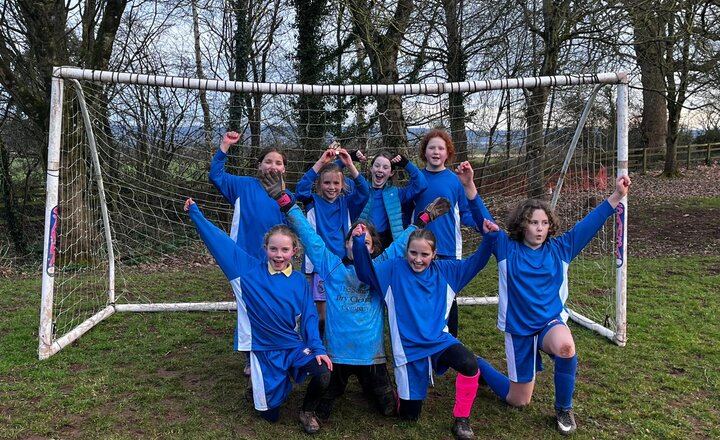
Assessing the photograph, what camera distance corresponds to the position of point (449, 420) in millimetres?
3131

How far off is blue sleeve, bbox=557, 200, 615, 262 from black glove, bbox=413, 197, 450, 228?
76cm

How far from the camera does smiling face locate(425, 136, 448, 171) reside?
377cm

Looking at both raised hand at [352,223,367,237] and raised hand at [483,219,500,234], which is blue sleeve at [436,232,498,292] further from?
raised hand at [352,223,367,237]

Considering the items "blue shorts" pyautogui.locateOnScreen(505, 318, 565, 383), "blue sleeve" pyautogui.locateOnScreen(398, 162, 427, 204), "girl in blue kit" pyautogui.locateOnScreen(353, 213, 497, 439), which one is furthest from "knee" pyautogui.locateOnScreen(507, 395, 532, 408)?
"blue sleeve" pyautogui.locateOnScreen(398, 162, 427, 204)

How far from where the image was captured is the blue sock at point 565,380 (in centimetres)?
296

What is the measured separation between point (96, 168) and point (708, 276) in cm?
708

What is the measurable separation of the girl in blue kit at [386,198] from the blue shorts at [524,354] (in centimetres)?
114

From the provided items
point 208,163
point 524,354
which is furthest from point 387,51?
point 524,354

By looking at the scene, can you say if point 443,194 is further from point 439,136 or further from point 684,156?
point 684,156

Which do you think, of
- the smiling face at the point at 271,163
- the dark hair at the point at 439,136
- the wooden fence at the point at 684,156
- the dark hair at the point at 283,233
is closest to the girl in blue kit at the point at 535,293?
the dark hair at the point at 439,136

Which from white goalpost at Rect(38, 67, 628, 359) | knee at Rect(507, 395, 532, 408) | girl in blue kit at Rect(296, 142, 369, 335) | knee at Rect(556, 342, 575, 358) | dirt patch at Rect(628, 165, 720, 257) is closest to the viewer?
knee at Rect(556, 342, 575, 358)

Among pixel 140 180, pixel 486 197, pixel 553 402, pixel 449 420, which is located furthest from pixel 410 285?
pixel 140 180

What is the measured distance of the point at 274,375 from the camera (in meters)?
3.04

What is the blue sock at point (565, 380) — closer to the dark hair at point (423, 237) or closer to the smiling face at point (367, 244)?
the dark hair at point (423, 237)
